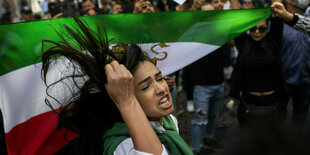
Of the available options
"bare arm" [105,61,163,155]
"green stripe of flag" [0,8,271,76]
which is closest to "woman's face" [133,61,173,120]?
"bare arm" [105,61,163,155]

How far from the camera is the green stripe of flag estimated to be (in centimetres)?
203

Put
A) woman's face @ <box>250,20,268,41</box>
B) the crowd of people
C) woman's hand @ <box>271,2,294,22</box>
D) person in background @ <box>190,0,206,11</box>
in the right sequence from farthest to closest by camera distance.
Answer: person in background @ <box>190,0,206,11</box>
woman's face @ <box>250,20,268,41</box>
woman's hand @ <box>271,2,294,22</box>
the crowd of people

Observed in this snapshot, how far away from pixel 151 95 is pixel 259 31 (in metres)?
2.25

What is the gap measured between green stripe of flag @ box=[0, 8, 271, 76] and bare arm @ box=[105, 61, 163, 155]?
952 millimetres

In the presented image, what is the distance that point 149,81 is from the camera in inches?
68.5

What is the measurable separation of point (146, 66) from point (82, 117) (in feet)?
1.64

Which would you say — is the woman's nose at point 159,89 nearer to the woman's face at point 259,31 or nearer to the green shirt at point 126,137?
the green shirt at point 126,137

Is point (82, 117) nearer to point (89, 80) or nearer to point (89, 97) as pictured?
point (89, 97)

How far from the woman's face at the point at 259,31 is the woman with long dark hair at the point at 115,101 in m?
1.98

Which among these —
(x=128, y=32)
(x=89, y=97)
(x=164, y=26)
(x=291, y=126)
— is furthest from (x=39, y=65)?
(x=291, y=126)

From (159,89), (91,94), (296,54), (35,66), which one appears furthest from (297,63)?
(35,66)

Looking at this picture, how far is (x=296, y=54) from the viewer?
4.10 meters

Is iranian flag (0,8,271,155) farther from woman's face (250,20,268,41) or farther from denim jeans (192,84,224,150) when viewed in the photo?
denim jeans (192,84,224,150)

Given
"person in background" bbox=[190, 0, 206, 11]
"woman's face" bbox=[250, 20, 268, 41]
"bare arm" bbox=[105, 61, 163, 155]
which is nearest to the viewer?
"bare arm" bbox=[105, 61, 163, 155]
